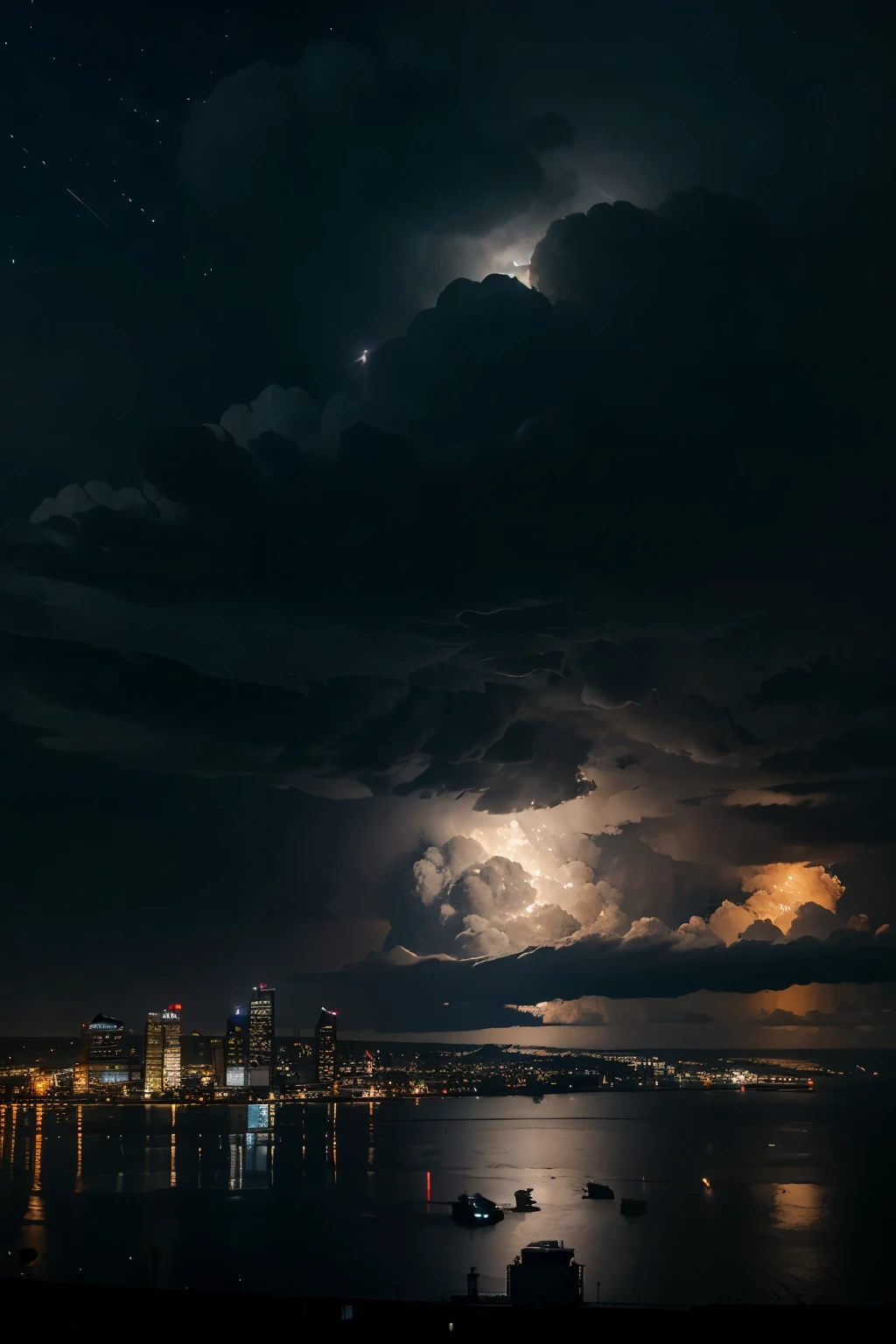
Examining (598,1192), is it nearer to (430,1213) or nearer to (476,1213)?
(430,1213)

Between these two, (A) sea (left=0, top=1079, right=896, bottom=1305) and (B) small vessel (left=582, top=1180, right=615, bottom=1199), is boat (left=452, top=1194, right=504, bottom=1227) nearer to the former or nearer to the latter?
(A) sea (left=0, top=1079, right=896, bottom=1305)

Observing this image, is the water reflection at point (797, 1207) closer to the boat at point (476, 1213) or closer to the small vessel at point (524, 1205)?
the small vessel at point (524, 1205)

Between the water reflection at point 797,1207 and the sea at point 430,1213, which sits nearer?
the sea at point 430,1213

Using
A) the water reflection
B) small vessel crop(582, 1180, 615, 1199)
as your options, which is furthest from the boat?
the water reflection

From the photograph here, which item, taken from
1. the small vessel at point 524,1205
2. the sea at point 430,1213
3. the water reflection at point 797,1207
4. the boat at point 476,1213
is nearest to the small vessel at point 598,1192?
the sea at point 430,1213

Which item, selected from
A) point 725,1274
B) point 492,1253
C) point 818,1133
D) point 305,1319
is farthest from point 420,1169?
point 305,1319

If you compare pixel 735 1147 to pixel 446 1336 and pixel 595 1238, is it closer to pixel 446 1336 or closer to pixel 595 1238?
pixel 595 1238
